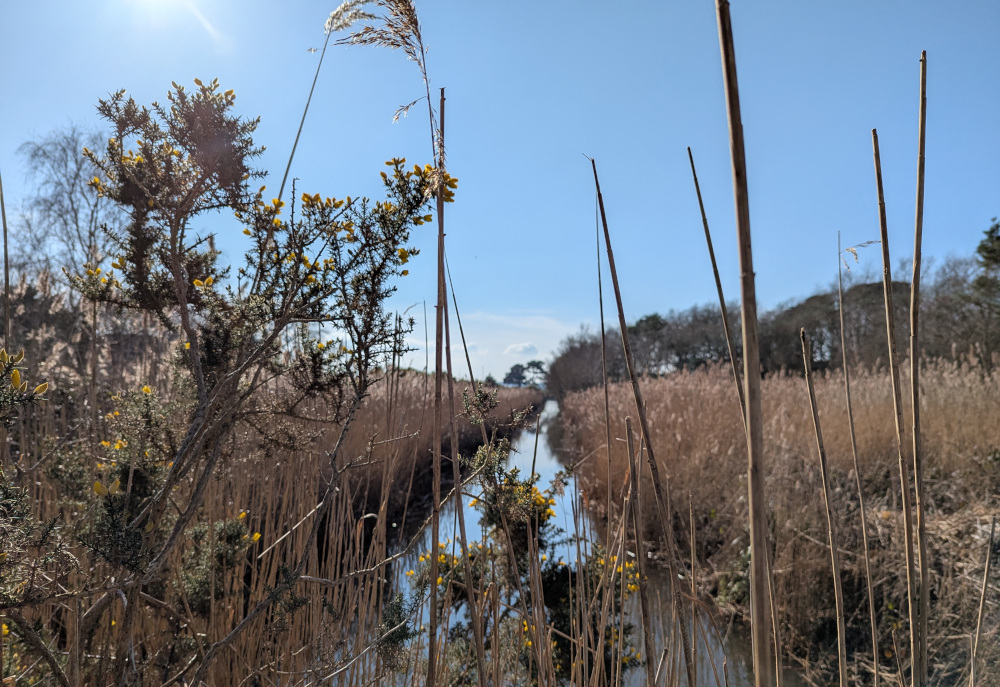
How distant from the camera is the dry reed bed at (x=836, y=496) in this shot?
108 inches

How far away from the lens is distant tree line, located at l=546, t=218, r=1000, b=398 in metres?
8.95

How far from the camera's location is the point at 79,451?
188 cm

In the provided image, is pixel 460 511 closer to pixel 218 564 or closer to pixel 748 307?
pixel 748 307

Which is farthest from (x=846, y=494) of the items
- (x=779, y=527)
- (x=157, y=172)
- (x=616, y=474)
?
(x=157, y=172)

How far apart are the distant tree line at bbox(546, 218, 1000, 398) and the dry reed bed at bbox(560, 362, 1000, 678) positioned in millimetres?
811

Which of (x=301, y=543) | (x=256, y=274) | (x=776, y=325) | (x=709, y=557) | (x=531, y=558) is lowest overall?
(x=709, y=557)

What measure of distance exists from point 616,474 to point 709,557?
863mm

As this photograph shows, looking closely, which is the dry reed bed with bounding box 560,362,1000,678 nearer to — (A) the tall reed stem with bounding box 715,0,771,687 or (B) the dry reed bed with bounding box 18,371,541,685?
(B) the dry reed bed with bounding box 18,371,541,685

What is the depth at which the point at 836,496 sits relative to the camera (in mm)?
3561

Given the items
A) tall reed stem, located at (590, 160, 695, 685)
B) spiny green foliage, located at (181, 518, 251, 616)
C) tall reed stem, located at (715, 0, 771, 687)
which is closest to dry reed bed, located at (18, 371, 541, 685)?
spiny green foliage, located at (181, 518, 251, 616)

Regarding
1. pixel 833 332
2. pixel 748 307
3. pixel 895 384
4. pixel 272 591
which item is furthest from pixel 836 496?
pixel 833 332

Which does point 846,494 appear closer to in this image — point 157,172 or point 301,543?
point 301,543

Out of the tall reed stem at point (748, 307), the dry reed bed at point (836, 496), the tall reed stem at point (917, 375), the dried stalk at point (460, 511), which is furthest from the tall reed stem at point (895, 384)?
the dry reed bed at point (836, 496)

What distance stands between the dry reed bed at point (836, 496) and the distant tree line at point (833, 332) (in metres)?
0.81
